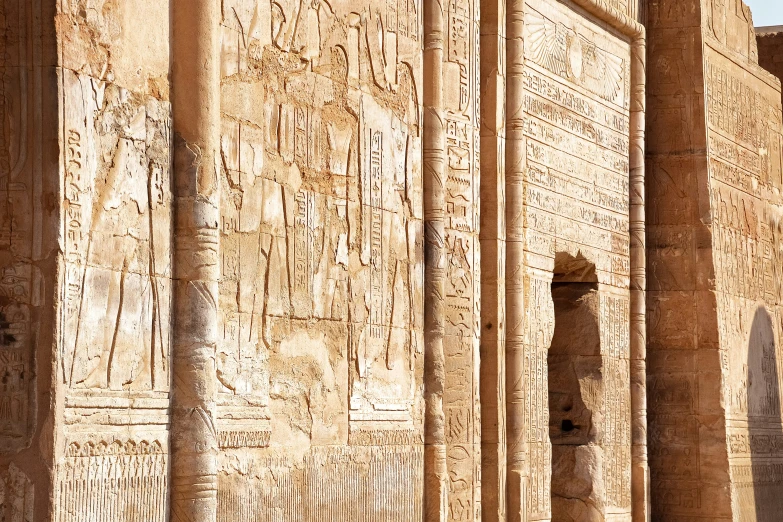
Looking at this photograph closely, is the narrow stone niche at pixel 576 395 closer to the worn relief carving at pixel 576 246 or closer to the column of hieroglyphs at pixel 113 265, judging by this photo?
the worn relief carving at pixel 576 246

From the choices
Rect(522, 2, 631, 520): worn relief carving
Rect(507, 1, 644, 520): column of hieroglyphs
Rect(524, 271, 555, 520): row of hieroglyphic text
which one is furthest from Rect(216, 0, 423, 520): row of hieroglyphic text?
Rect(522, 2, 631, 520): worn relief carving

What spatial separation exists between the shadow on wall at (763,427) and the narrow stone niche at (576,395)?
215 centimetres

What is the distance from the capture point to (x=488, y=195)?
8078mm

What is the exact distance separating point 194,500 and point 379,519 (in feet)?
5.49

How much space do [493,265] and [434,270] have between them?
862 millimetres

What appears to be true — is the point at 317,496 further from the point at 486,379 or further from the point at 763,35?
the point at 763,35

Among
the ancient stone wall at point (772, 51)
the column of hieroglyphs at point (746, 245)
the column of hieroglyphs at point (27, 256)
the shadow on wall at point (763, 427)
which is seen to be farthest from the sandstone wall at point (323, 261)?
the ancient stone wall at point (772, 51)

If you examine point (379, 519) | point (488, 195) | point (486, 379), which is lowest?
point (379, 519)

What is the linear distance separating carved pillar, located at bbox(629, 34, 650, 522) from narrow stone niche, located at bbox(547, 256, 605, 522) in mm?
607

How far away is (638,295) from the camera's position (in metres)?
10.0

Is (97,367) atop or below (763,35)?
below

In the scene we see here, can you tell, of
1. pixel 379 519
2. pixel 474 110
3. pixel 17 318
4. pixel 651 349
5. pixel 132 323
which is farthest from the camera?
pixel 651 349

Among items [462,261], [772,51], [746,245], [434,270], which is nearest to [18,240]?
[434,270]

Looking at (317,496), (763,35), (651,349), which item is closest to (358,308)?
(317,496)
